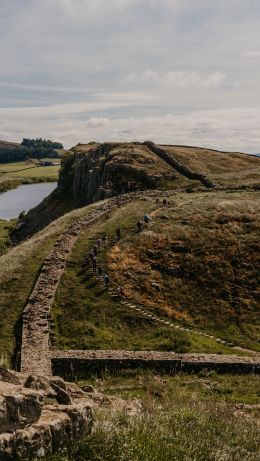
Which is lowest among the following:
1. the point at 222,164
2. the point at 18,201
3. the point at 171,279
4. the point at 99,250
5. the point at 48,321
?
the point at 48,321

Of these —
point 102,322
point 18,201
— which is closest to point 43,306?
point 102,322

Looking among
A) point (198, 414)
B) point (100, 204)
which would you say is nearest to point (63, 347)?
point (198, 414)

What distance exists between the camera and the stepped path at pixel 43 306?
116 ft

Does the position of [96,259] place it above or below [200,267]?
above

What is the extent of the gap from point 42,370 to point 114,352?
213 inches

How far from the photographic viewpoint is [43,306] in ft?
142

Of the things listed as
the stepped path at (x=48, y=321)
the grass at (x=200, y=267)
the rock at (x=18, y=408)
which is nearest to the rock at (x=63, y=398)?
the rock at (x=18, y=408)

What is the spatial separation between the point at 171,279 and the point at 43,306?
13613mm

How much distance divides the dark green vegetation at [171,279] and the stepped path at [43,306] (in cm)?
97

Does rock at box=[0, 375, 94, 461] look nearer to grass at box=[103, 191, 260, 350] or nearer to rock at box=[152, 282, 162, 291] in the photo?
grass at box=[103, 191, 260, 350]

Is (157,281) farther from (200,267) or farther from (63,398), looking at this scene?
(63,398)

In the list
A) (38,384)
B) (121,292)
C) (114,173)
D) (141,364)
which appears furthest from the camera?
(114,173)

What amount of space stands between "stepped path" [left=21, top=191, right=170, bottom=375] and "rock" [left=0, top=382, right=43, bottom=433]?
20.0 m

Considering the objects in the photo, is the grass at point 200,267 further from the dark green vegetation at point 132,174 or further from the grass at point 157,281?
the dark green vegetation at point 132,174
